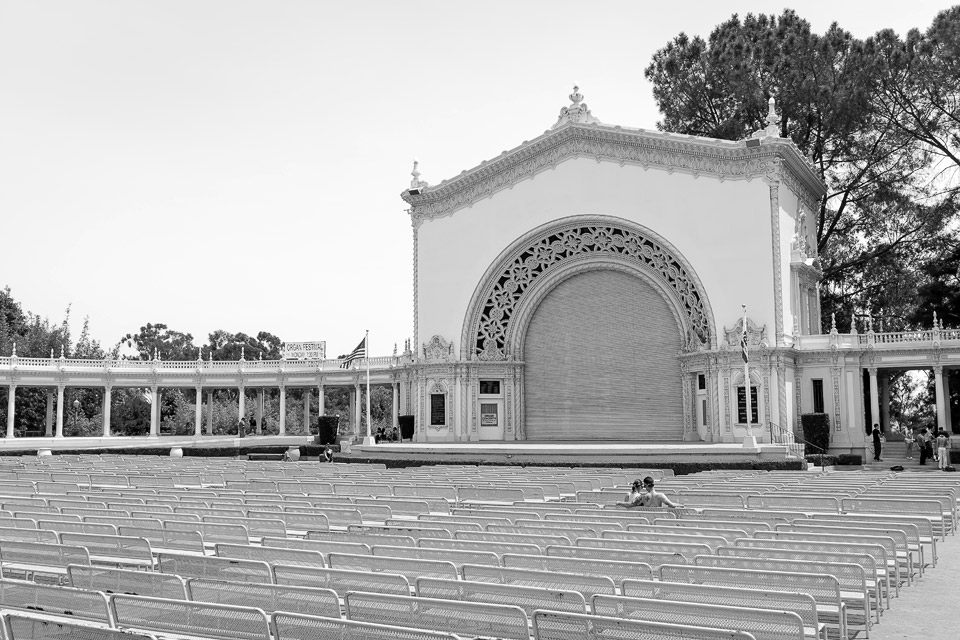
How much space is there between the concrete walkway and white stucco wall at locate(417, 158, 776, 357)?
30.2m

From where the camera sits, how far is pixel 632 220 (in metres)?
43.6

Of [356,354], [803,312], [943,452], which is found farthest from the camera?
[356,354]

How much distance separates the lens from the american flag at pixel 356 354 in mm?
49481

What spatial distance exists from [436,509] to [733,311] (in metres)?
29.2

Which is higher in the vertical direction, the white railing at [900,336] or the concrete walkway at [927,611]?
the white railing at [900,336]

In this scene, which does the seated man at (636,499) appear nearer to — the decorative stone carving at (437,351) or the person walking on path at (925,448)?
the person walking on path at (925,448)

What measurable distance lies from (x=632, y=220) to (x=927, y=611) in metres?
35.3

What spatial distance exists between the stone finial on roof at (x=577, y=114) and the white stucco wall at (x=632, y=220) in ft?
6.41

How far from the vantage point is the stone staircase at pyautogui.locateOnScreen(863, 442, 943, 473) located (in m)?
35.7

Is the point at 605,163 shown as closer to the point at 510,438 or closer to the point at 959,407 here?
the point at 510,438

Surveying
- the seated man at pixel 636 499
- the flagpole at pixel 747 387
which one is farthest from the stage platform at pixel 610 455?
the seated man at pixel 636 499

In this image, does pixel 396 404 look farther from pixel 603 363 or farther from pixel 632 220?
pixel 632 220

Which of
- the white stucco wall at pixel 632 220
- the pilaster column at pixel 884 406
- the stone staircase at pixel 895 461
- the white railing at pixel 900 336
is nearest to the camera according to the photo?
the stone staircase at pixel 895 461

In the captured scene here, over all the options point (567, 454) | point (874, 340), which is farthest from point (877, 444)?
point (567, 454)
